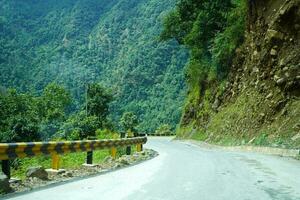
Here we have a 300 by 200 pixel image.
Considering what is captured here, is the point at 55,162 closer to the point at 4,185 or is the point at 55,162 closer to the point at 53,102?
the point at 4,185

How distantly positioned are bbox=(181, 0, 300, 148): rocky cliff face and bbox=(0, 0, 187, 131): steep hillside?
9399cm

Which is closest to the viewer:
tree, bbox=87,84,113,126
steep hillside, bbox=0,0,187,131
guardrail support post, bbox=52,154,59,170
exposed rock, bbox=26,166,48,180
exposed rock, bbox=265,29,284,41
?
exposed rock, bbox=26,166,48,180

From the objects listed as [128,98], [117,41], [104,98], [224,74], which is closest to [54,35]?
[117,41]

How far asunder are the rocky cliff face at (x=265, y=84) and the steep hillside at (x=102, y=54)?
94.0m

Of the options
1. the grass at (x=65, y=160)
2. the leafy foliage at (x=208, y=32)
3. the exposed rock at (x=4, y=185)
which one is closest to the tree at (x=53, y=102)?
the leafy foliage at (x=208, y=32)

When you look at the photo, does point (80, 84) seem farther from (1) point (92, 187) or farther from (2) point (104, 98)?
(1) point (92, 187)

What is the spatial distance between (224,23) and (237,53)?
658cm

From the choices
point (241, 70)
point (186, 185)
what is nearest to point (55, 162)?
point (186, 185)

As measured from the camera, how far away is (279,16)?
95.7 feet

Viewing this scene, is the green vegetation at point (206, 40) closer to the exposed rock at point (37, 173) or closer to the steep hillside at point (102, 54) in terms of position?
the exposed rock at point (37, 173)

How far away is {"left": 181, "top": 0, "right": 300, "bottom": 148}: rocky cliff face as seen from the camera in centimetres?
2669

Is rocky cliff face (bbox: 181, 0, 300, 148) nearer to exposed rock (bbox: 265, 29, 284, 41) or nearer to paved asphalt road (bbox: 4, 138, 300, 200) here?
exposed rock (bbox: 265, 29, 284, 41)

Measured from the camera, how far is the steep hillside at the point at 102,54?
146750 millimetres

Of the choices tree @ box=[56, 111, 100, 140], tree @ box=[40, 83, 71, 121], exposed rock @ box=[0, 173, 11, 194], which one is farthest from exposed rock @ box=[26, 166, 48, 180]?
tree @ box=[40, 83, 71, 121]
